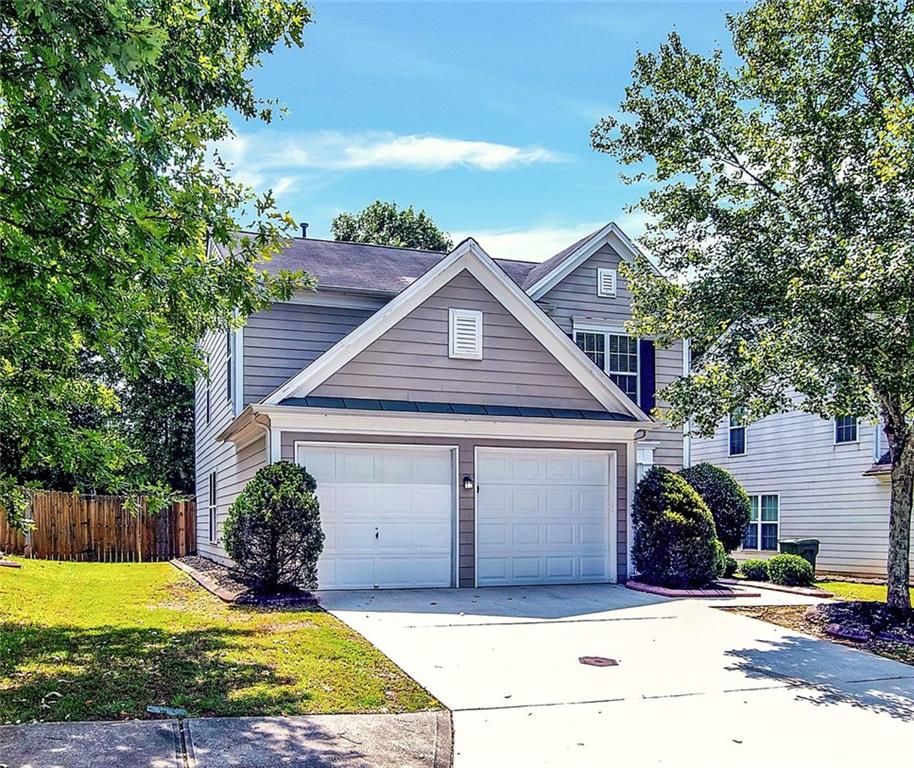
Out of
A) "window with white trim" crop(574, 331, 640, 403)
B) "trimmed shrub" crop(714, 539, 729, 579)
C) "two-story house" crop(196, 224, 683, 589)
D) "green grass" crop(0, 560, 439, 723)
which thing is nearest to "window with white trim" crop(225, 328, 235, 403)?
"two-story house" crop(196, 224, 683, 589)

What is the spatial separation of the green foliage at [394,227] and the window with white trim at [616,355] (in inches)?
845

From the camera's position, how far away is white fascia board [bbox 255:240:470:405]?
12.6 m

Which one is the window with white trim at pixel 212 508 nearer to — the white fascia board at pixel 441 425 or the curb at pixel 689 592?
the white fascia board at pixel 441 425

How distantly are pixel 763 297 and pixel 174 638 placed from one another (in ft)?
26.9

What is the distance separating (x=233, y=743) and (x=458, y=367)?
902 cm

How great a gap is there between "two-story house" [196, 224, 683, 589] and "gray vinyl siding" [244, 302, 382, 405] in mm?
21

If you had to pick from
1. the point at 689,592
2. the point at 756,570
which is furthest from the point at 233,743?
the point at 756,570

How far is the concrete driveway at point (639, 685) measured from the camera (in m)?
5.72

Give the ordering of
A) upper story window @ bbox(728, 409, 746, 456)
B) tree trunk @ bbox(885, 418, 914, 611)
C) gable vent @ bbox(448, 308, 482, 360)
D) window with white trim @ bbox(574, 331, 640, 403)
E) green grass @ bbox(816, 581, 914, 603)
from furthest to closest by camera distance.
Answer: upper story window @ bbox(728, 409, 746, 456) < window with white trim @ bbox(574, 331, 640, 403) < green grass @ bbox(816, 581, 914, 603) < gable vent @ bbox(448, 308, 482, 360) < tree trunk @ bbox(885, 418, 914, 611)

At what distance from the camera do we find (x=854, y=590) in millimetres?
15516

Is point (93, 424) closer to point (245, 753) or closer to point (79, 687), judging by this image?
point (79, 687)

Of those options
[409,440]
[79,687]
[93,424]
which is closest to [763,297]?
[409,440]

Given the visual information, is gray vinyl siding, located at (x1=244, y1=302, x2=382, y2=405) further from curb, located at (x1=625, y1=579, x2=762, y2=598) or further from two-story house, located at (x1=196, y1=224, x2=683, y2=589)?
curb, located at (x1=625, y1=579, x2=762, y2=598)

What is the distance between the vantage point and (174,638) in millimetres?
8750
